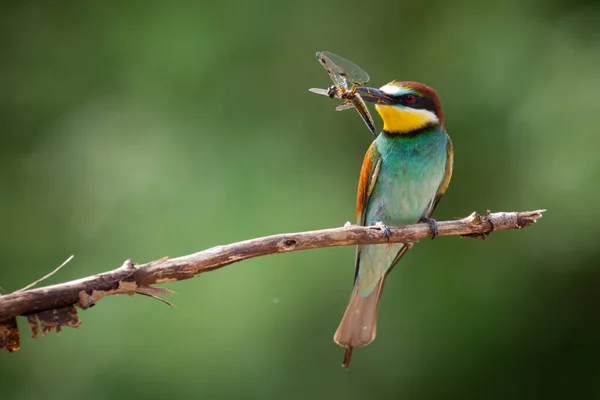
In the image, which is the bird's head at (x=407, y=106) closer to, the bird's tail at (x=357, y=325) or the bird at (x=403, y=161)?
the bird at (x=403, y=161)

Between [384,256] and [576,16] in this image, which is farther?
[576,16]

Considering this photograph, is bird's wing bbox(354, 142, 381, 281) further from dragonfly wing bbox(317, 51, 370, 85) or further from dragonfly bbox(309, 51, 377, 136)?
dragonfly wing bbox(317, 51, 370, 85)

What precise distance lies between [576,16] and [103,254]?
279cm

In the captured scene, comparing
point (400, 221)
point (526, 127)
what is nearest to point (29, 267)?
point (400, 221)

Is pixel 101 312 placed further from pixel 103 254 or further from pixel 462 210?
pixel 462 210

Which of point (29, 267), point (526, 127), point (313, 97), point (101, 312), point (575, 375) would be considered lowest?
point (575, 375)

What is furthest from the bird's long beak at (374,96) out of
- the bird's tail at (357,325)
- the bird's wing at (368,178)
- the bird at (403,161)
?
the bird's tail at (357,325)

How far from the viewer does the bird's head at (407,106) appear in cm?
292

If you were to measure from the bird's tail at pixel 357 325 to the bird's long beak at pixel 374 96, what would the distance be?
2.42ft

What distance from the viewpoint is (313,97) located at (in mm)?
4445

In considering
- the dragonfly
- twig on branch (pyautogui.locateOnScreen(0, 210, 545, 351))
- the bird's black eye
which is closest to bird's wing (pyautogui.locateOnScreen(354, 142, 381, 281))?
the dragonfly

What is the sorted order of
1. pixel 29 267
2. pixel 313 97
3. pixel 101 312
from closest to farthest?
pixel 101 312
pixel 29 267
pixel 313 97

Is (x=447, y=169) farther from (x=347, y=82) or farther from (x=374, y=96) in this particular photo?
(x=347, y=82)

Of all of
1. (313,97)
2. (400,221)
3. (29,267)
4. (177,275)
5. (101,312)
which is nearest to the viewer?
(177,275)
